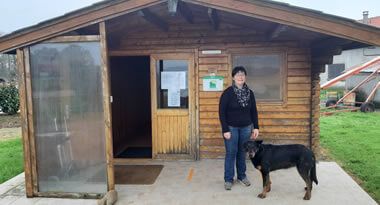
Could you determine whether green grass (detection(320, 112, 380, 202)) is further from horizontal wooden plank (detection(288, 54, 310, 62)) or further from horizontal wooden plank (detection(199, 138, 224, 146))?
horizontal wooden plank (detection(199, 138, 224, 146))

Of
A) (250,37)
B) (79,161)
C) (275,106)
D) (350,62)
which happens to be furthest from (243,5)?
(350,62)

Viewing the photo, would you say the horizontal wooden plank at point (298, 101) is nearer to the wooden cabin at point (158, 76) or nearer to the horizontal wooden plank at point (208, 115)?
the wooden cabin at point (158, 76)

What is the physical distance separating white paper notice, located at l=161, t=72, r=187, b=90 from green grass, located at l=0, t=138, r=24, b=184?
118 inches

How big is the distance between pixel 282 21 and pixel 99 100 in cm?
236

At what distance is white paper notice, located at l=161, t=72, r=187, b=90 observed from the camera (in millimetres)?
5641

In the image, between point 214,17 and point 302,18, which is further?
point 214,17

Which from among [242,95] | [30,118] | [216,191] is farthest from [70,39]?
[216,191]

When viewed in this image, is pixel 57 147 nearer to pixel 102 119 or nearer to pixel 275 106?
pixel 102 119

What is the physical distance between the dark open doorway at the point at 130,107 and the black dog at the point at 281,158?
2741mm

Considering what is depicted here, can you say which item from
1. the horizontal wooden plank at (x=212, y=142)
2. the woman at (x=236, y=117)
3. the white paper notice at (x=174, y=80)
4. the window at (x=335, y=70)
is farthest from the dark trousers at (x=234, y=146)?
the window at (x=335, y=70)

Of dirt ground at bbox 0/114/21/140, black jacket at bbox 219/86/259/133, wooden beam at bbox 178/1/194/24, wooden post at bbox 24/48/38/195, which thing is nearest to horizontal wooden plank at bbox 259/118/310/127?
black jacket at bbox 219/86/259/133

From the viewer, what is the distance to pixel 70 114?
13.1ft

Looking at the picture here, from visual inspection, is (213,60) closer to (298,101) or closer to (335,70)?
(298,101)

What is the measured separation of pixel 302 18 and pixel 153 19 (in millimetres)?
2042
